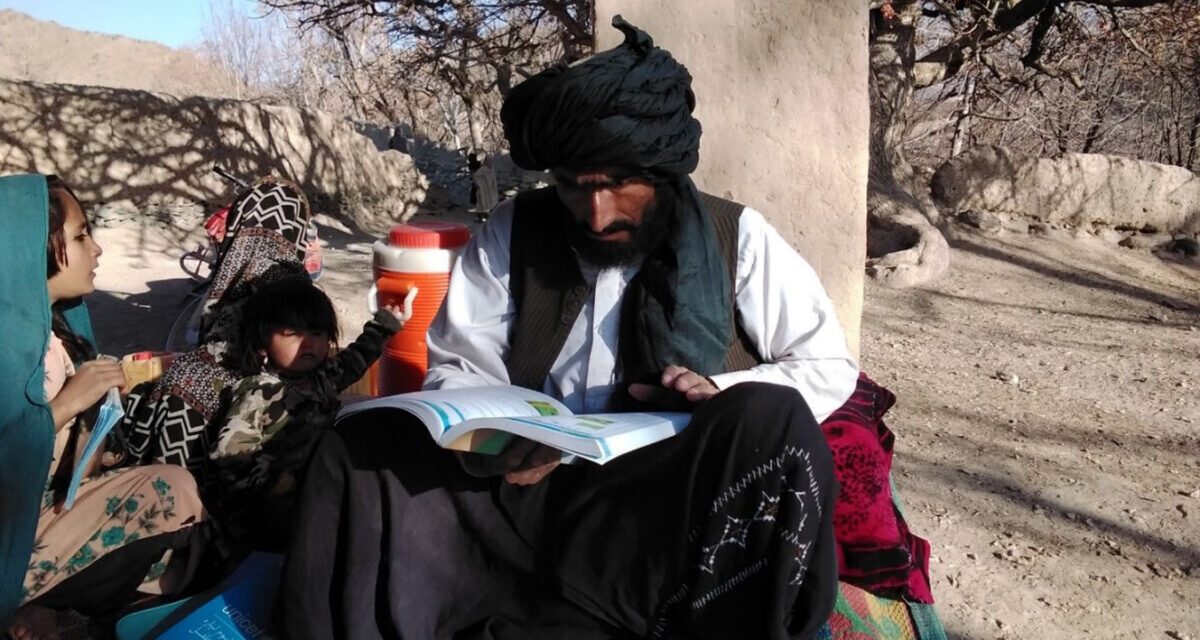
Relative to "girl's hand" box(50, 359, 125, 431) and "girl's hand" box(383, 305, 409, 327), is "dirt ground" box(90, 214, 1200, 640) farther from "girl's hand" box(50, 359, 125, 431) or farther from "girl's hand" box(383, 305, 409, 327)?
"girl's hand" box(50, 359, 125, 431)

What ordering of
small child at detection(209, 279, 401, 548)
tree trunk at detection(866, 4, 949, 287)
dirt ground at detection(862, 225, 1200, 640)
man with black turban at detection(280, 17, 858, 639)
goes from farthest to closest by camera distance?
1. tree trunk at detection(866, 4, 949, 287)
2. dirt ground at detection(862, 225, 1200, 640)
3. small child at detection(209, 279, 401, 548)
4. man with black turban at detection(280, 17, 858, 639)

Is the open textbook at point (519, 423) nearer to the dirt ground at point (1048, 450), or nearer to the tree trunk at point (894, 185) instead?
the dirt ground at point (1048, 450)

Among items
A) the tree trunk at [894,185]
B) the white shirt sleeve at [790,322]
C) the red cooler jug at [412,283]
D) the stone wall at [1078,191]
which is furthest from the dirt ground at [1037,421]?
the red cooler jug at [412,283]

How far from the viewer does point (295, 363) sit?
8.64 ft

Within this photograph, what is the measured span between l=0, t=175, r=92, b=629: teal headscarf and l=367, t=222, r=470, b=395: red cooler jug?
3.82 feet

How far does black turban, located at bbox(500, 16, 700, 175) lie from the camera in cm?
189

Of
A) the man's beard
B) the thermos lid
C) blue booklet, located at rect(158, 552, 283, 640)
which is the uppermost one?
the man's beard

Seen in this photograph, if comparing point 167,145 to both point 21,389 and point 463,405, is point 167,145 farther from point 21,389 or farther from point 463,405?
point 463,405

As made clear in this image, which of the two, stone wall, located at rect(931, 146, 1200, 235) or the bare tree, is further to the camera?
stone wall, located at rect(931, 146, 1200, 235)

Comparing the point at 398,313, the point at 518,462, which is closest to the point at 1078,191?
the point at 398,313

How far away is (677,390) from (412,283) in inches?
57.1

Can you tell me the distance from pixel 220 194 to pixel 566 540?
8483mm

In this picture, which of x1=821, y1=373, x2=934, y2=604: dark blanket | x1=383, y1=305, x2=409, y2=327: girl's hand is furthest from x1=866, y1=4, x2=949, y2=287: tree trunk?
x1=821, y1=373, x2=934, y2=604: dark blanket

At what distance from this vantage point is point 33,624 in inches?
76.1
